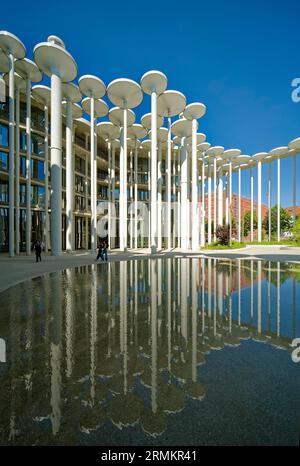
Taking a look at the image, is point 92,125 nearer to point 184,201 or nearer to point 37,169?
point 37,169

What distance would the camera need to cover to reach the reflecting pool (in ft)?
7.30

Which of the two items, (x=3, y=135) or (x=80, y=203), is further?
(x=80, y=203)

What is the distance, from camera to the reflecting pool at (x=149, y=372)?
7.30ft

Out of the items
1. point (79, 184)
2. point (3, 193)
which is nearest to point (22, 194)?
point (3, 193)

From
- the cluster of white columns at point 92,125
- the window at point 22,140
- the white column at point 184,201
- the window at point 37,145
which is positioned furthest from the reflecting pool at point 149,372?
the window at point 37,145

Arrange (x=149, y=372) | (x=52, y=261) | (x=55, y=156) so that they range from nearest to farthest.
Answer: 1. (x=149, y=372)
2. (x=52, y=261)
3. (x=55, y=156)

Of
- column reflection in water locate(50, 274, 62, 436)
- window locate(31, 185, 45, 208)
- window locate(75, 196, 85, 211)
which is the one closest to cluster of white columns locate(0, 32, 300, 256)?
window locate(31, 185, 45, 208)

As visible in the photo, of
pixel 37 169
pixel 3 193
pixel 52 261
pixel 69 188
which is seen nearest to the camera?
pixel 52 261

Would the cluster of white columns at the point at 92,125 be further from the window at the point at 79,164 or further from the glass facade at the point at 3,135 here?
the window at the point at 79,164

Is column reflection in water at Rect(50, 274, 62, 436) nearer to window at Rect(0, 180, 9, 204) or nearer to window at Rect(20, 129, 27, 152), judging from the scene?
window at Rect(0, 180, 9, 204)

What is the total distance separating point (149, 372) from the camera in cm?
324

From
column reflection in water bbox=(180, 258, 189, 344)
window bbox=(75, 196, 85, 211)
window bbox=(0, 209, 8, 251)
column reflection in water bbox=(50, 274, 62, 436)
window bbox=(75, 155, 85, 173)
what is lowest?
column reflection in water bbox=(180, 258, 189, 344)

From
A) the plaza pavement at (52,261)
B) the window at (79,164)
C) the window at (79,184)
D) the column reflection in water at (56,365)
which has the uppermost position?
the window at (79,164)
